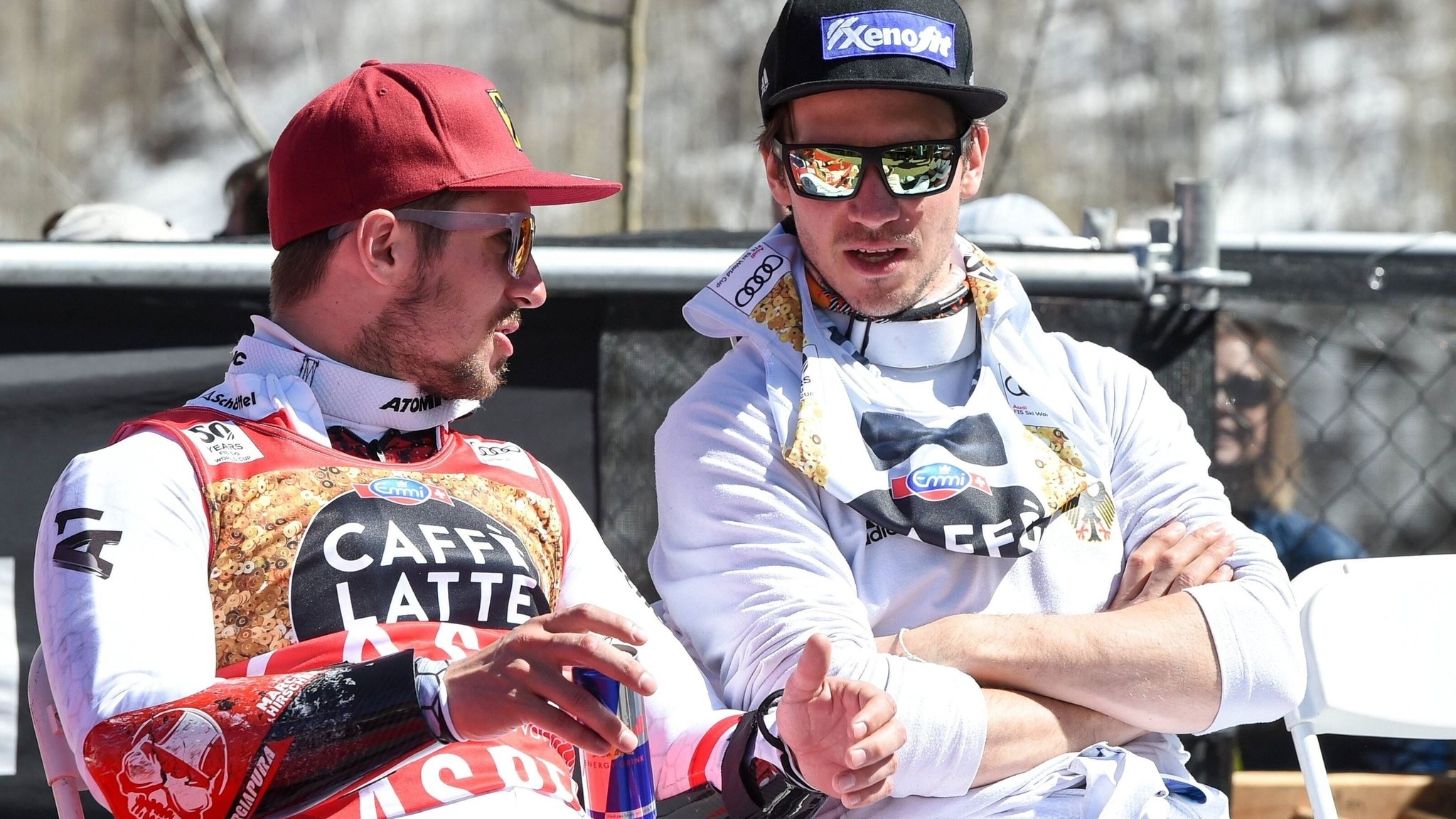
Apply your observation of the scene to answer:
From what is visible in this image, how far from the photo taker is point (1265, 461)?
3.53m

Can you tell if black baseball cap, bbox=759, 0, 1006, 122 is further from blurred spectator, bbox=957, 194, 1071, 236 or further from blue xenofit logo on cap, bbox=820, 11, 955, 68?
blurred spectator, bbox=957, 194, 1071, 236

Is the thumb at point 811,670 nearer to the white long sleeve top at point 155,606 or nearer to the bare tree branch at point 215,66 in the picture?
the white long sleeve top at point 155,606

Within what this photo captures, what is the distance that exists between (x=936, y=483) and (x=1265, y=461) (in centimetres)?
152

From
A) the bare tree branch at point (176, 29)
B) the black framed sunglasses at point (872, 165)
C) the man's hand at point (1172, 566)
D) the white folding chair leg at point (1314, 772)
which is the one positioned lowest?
the white folding chair leg at point (1314, 772)

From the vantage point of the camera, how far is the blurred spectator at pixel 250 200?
4.24 metres

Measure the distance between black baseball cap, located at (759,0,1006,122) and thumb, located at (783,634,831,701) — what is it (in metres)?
0.98

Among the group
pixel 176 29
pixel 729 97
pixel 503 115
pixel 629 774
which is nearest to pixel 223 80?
pixel 176 29

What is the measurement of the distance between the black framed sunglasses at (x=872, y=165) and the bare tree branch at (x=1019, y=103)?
468 centimetres

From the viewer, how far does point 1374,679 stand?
108 inches

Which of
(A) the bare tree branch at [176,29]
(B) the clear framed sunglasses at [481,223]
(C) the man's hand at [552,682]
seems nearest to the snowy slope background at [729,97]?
(A) the bare tree branch at [176,29]

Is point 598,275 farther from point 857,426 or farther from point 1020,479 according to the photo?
point 1020,479

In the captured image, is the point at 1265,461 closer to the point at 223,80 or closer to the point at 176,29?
the point at 223,80

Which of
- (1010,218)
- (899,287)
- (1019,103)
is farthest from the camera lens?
(1019,103)

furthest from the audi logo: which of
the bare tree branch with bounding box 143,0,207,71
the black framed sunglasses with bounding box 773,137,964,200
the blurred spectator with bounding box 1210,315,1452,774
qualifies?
the bare tree branch with bounding box 143,0,207,71
